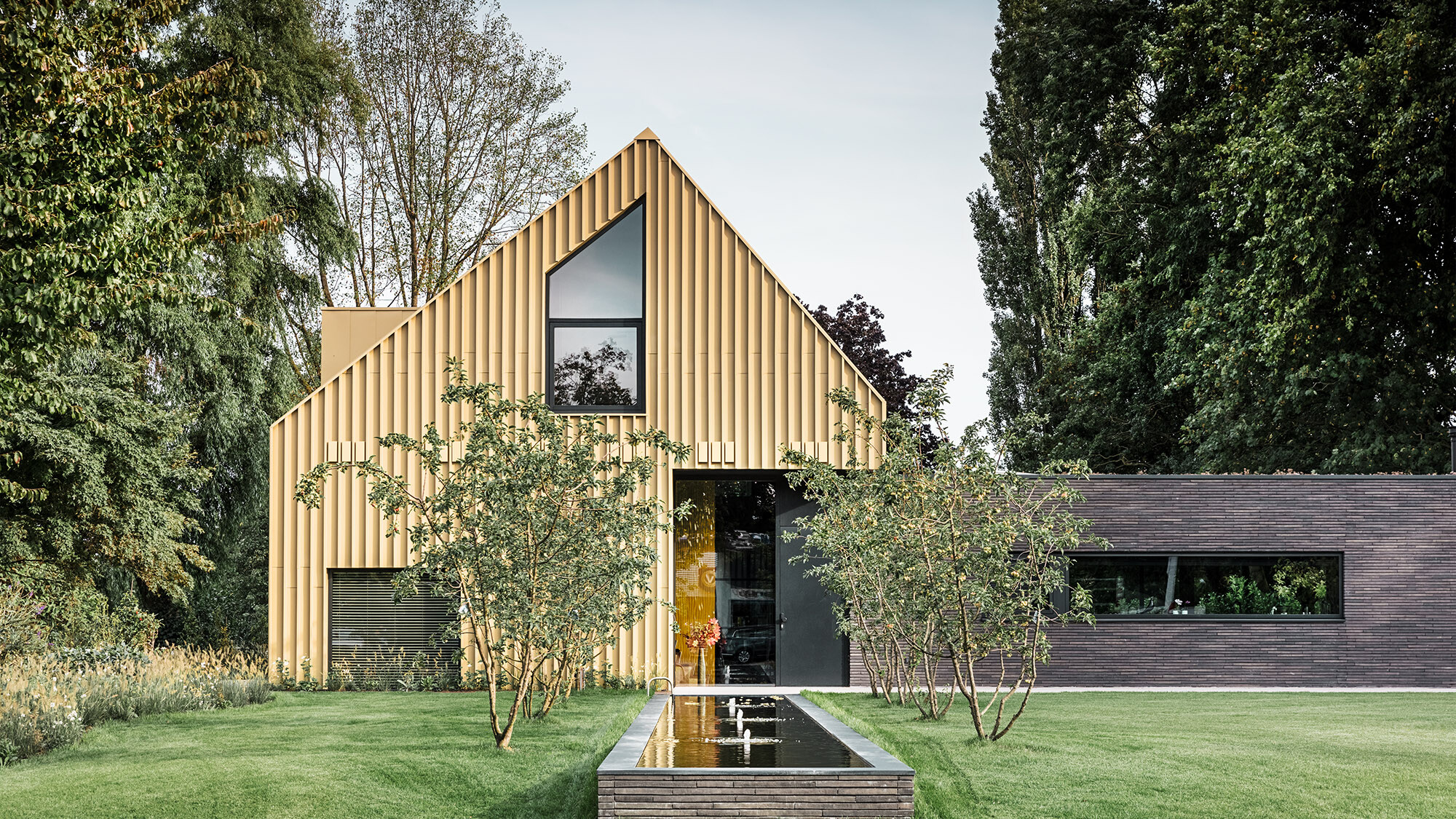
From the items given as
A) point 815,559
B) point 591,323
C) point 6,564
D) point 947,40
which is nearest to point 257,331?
point 6,564

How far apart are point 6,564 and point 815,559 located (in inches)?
451

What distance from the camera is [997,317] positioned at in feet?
103

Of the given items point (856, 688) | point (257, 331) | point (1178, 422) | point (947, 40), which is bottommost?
point (856, 688)

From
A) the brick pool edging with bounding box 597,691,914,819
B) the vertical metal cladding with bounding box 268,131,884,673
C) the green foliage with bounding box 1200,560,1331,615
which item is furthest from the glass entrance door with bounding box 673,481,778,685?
the brick pool edging with bounding box 597,691,914,819

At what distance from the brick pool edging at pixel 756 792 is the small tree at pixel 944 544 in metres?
2.87

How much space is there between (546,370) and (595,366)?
0.70m

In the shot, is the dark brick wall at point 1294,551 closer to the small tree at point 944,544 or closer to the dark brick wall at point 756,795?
the small tree at point 944,544

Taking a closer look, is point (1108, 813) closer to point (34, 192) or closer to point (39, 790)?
point (39, 790)

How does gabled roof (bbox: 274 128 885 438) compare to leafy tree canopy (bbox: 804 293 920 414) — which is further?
leafy tree canopy (bbox: 804 293 920 414)

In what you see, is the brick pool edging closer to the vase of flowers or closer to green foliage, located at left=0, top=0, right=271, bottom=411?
green foliage, located at left=0, top=0, right=271, bottom=411

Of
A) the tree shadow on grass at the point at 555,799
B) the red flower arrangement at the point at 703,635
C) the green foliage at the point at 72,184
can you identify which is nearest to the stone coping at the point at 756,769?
the tree shadow on grass at the point at 555,799

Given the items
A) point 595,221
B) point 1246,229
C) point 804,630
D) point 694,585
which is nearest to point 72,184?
point 595,221

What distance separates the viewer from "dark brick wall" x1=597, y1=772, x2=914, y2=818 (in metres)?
6.75

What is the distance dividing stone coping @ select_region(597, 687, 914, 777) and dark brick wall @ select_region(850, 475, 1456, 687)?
302 inches
